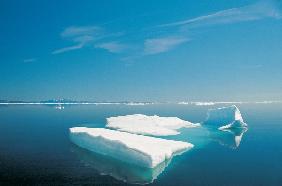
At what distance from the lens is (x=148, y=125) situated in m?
39.4

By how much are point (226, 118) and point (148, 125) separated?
457 inches

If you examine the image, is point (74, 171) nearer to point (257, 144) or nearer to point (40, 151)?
point (40, 151)

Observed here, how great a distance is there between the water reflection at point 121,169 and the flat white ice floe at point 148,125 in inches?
473

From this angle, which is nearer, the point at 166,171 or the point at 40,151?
the point at 166,171

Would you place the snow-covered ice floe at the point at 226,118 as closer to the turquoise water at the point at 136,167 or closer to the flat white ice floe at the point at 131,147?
the turquoise water at the point at 136,167

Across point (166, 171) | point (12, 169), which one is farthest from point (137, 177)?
point (12, 169)

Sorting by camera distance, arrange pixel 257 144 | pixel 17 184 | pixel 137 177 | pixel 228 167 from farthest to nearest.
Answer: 1. pixel 257 144
2. pixel 228 167
3. pixel 137 177
4. pixel 17 184

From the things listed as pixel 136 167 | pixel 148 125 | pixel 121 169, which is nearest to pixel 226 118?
pixel 148 125

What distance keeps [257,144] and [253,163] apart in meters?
8.86

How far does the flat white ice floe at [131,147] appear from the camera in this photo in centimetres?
1980

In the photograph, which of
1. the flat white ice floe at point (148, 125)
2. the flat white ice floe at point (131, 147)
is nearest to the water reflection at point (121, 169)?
the flat white ice floe at point (131, 147)

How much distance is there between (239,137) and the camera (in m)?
34.5

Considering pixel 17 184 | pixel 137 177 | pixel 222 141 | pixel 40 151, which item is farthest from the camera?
pixel 222 141

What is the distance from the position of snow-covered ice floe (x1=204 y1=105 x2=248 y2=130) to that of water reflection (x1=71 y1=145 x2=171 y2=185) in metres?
22.8
